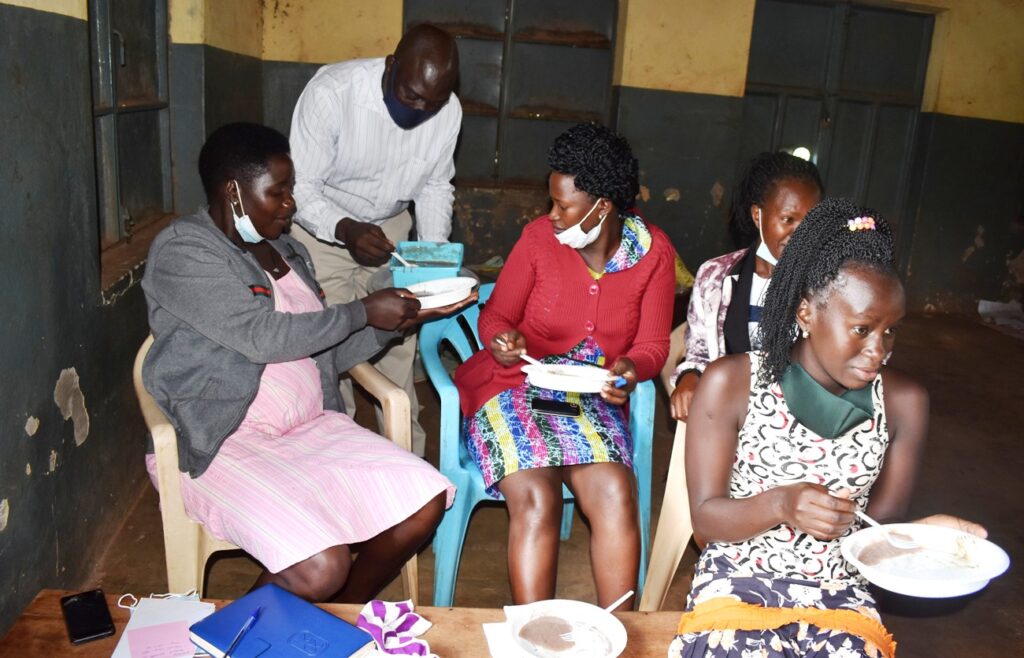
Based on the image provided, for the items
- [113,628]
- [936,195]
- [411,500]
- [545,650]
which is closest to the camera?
[545,650]

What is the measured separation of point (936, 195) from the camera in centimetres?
680

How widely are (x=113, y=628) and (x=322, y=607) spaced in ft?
1.20

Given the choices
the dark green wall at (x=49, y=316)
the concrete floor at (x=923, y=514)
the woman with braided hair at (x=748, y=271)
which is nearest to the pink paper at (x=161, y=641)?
the dark green wall at (x=49, y=316)

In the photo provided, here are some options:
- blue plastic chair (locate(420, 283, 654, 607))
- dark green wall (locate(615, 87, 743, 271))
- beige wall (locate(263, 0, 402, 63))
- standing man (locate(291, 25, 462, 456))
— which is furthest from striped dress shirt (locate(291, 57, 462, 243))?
dark green wall (locate(615, 87, 743, 271))

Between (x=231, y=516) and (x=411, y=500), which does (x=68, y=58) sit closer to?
(x=231, y=516)

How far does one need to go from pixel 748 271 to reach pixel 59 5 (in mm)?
2002

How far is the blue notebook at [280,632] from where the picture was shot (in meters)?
1.45

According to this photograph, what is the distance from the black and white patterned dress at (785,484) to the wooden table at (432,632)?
0.13m

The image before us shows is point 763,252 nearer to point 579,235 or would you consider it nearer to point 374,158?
point 579,235

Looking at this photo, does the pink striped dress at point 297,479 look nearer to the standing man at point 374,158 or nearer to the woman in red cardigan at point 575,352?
the woman in red cardigan at point 575,352

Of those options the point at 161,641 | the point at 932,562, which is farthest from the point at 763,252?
the point at 161,641

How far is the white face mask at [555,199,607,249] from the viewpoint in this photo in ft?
8.57

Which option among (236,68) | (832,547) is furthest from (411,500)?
(236,68)

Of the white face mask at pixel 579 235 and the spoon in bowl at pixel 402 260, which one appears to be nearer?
the white face mask at pixel 579 235
